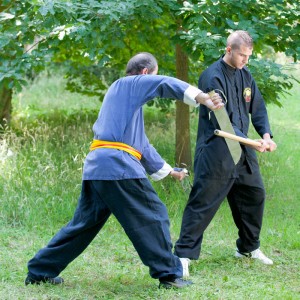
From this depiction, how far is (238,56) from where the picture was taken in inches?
217

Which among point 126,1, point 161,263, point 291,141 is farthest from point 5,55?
point 291,141

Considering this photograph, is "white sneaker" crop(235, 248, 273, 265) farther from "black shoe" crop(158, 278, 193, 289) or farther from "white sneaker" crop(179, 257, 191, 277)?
"black shoe" crop(158, 278, 193, 289)

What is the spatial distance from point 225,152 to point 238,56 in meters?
0.75

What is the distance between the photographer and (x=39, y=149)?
8.64m

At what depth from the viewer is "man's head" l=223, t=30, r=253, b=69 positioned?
5441 millimetres

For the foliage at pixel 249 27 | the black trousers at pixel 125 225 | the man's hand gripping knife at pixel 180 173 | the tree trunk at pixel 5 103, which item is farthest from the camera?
the tree trunk at pixel 5 103

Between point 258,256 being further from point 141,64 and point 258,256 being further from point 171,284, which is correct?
point 141,64

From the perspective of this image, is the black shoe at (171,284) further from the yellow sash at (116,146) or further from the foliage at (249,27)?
the foliage at (249,27)

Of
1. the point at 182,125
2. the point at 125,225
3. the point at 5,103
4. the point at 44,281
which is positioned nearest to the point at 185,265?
the point at 125,225

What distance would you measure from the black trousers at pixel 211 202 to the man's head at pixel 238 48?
2.56ft

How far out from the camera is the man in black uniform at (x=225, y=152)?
5.54 meters

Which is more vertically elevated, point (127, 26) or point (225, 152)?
point (127, 26)

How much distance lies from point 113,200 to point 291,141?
266 inches

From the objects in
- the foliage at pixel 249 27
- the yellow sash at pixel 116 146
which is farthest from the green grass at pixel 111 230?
the foliage at pixel 249 27
